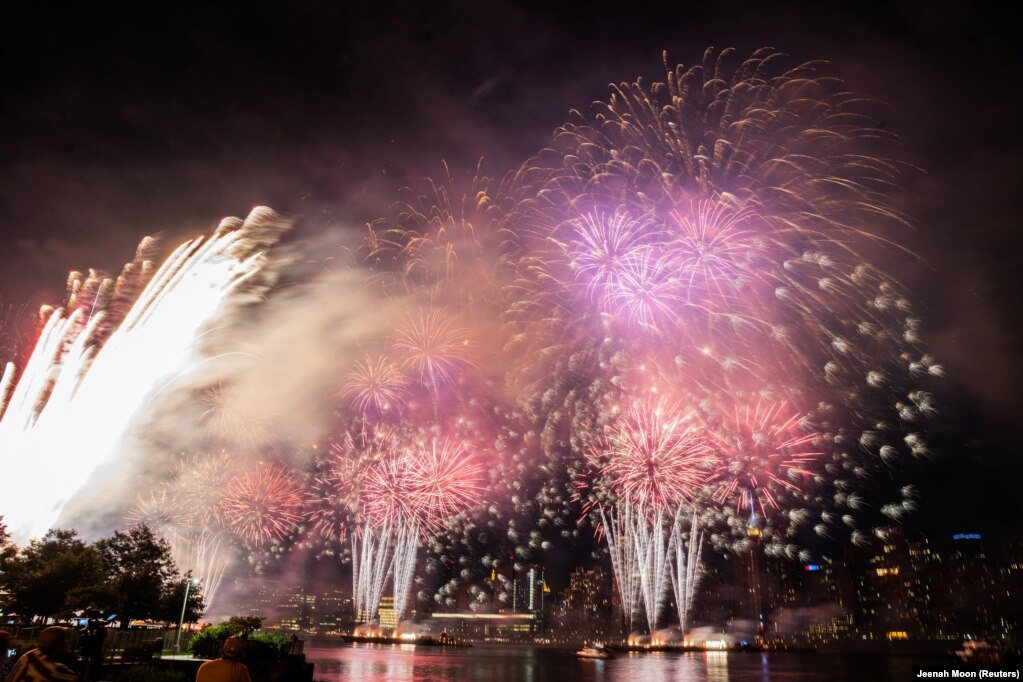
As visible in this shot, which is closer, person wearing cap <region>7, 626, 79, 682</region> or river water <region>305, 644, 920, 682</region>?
person wearing cap <region>7, 626, 79, 682</region>

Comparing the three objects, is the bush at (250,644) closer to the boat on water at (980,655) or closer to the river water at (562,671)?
the river water at (562,671)

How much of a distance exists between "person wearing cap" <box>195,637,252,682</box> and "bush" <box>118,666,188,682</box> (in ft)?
55.5

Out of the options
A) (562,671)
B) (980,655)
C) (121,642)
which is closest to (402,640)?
(562,671)

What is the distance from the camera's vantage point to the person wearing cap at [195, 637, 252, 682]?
7.02m

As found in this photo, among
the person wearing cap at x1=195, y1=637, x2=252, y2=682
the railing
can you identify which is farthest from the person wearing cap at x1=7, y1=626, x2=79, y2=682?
the railing

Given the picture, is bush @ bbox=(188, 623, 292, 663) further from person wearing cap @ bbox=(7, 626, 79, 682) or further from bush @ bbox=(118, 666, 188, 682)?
person wearing cap @ bbox=(7, 626, 79, 682)

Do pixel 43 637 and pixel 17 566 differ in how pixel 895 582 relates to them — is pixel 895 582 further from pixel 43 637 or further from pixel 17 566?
pixel 43 637

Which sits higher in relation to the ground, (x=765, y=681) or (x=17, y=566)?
(x=17, y=566)

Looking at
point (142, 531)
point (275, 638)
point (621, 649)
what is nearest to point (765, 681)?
point (275, 638)

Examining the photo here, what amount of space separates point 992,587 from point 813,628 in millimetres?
53808

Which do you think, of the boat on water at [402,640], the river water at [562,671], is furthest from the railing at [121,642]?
the boat on water at [402,640]

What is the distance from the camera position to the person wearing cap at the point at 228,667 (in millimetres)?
7023

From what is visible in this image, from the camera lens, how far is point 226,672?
23.3ft

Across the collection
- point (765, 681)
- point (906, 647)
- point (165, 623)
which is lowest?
point (906, 647)
